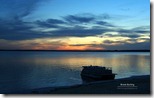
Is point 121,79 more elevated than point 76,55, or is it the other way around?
point 76,55

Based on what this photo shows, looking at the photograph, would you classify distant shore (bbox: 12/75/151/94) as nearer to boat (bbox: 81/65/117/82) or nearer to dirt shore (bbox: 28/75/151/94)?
dirt shore (bbox: 28/75/151/94)

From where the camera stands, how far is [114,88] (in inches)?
118

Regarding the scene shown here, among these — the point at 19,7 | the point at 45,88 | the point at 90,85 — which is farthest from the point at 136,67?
the point at 19,7

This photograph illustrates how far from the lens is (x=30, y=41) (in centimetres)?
325

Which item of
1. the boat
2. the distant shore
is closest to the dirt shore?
the distant shore

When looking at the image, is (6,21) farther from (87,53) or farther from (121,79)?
(121,79)

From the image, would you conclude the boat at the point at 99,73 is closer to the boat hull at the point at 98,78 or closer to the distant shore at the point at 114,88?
the boat hull at the point at 98,78

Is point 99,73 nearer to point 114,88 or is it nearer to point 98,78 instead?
point 98,78

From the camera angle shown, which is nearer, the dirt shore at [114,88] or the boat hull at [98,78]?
the dirt shore at [114,88]

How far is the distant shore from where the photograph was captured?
116 inches

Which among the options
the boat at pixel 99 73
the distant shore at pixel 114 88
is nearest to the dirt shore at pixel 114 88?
the distant shore at pixel 114 88

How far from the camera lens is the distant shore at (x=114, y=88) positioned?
9.63ft

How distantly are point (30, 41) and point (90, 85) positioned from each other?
2.49 feet

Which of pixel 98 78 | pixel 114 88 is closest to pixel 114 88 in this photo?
pixel 114 88
